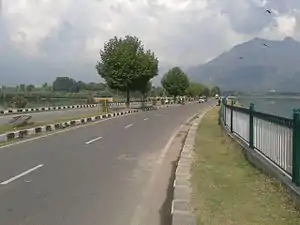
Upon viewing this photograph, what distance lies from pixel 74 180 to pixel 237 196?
11.3 ft

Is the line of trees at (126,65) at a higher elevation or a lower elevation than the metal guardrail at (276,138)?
higher

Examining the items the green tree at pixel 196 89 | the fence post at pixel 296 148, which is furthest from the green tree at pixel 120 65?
the green tree at pixel 196 89

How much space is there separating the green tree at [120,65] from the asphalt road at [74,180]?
3397 centimetres

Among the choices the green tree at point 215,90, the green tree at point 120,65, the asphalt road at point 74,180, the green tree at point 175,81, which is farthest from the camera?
the green tree at point 215,90

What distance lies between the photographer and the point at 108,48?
52.0 m

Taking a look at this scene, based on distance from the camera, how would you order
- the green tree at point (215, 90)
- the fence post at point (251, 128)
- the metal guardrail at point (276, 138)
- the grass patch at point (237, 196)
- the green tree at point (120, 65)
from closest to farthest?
1. the grass patch at point (237, 196)
2. the metal guardrail at point (276, 138)
3. the fence post at point (251, 128)
4. the green tree at point (120, 65)
5. the green tree at point (215, 90)

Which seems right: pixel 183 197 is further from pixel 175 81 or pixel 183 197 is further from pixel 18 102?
pixel 175 81

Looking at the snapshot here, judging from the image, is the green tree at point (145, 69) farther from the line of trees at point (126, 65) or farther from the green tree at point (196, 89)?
the green tree at point (196, 89)

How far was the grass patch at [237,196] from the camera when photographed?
6449mm

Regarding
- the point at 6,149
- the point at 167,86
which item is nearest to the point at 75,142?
the point at 6,149

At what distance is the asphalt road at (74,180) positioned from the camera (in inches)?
276

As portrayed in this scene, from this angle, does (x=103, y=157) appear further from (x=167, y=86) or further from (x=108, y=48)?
(x=167, y=86)

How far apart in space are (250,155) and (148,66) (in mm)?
42833

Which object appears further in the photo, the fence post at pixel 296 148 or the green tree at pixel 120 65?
the green tree at pixel 120 65
